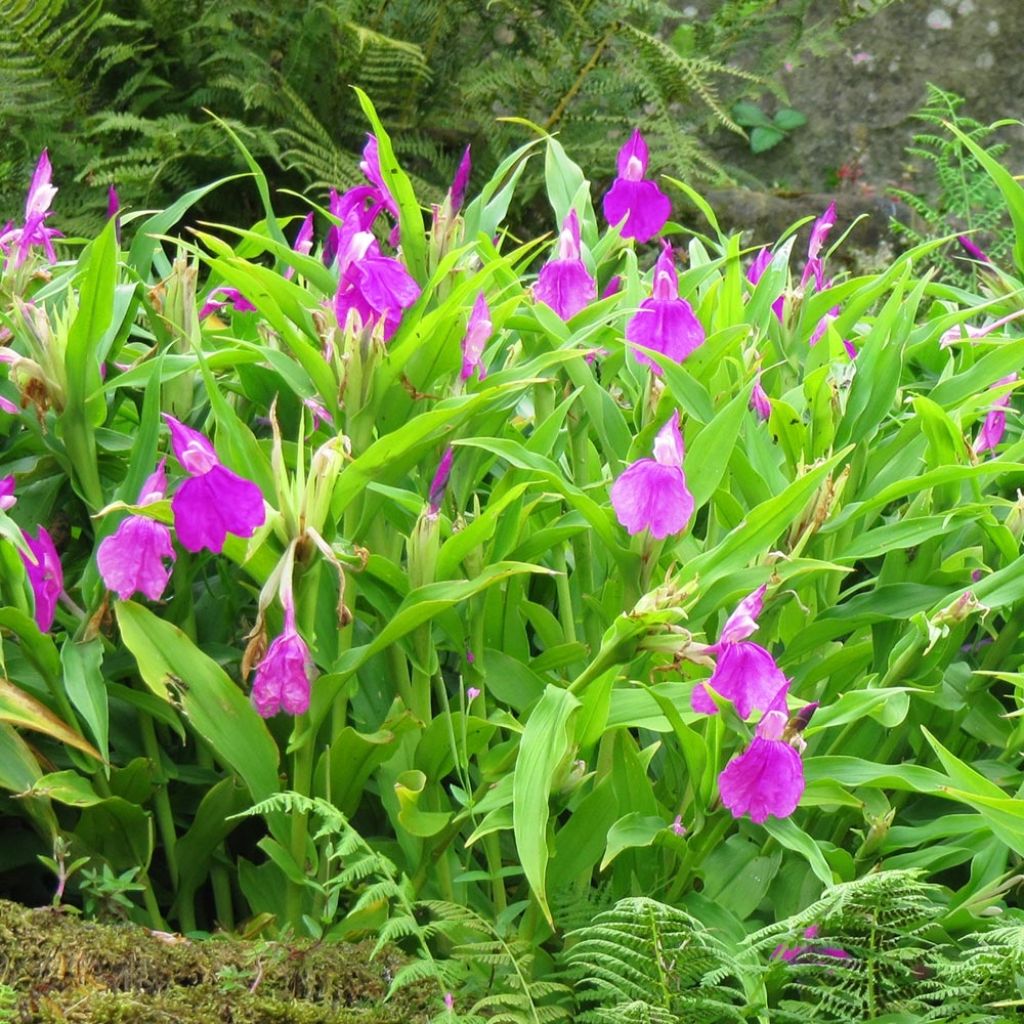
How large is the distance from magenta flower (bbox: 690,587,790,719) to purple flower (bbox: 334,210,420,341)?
472mm

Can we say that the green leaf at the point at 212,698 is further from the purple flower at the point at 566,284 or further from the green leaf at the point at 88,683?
the purple flower at the point at 566,284

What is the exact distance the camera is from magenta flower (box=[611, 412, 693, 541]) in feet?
3.91

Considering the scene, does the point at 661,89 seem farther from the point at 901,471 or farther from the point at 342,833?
the point at 342,833

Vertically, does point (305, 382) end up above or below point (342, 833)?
above

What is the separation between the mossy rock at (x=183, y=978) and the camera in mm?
1000

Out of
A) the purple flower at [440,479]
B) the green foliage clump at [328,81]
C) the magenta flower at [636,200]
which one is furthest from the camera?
the green foliage clump at [328,81]

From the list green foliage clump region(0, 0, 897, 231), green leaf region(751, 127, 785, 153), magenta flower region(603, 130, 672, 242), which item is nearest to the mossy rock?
magenta flower region(603, 130, 672, 242)

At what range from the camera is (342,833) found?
115cm

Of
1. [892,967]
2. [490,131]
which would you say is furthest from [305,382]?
[490,131]

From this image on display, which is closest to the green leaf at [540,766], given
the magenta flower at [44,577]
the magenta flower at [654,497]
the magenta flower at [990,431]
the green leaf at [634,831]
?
the green leaf at [634,831]

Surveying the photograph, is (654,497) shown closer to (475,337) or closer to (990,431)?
(475,337)

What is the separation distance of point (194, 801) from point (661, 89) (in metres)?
4.18

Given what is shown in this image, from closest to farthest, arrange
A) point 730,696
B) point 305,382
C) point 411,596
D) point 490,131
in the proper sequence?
point 730,696 < point 411,596 < point 305,382 < point 490,131

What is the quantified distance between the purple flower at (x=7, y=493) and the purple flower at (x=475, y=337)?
48cm
